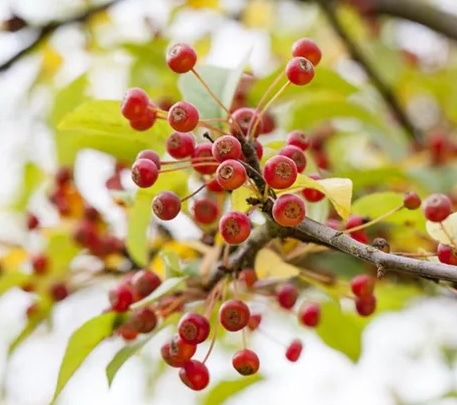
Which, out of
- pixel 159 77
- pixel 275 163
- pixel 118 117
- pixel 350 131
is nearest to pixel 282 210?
pixel 275 163

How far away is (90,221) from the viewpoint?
164cm

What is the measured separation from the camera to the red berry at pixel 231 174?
0.84 metres

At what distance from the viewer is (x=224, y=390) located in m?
1.79

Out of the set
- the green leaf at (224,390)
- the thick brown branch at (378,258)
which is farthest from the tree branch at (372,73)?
the thick brown branch at (378,258)

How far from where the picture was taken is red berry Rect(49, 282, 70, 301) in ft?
5.08

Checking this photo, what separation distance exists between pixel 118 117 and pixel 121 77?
127 centimetres

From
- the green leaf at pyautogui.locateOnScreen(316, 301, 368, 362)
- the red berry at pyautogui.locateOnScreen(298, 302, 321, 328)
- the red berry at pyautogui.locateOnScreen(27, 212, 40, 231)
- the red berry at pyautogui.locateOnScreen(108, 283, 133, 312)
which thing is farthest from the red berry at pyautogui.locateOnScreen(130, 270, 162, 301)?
the red berry at pyautogui.locateOnScreen(27, 212, 40, 231)

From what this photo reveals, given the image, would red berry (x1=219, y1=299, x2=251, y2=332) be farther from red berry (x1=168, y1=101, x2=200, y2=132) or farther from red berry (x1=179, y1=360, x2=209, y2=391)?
red berry (x1=168, y1=101, x2=200, y2=132)

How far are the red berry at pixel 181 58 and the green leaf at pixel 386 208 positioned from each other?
→ 0.31m

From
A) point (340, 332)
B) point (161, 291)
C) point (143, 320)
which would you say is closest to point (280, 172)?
point (161, 291)

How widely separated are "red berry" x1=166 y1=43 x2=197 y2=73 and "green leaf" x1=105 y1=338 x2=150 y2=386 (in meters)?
0.35

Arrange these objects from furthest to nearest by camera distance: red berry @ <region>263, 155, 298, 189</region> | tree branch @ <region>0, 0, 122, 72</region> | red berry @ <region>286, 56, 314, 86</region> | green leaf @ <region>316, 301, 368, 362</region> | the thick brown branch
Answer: tree branch @ <region>0, 0, 122, 72</region> → green leaf @ <region>316, 301, 368, 362</region> → red berry @ <region>286, 56, 314, 86</region> → red berry @ <region>263, 155, 298, 189</region> → the thick brown branch

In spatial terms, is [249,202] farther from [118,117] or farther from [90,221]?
[90,221]

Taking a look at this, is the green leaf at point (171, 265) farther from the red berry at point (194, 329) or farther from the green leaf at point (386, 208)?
the green leaf at point (386, 208)
